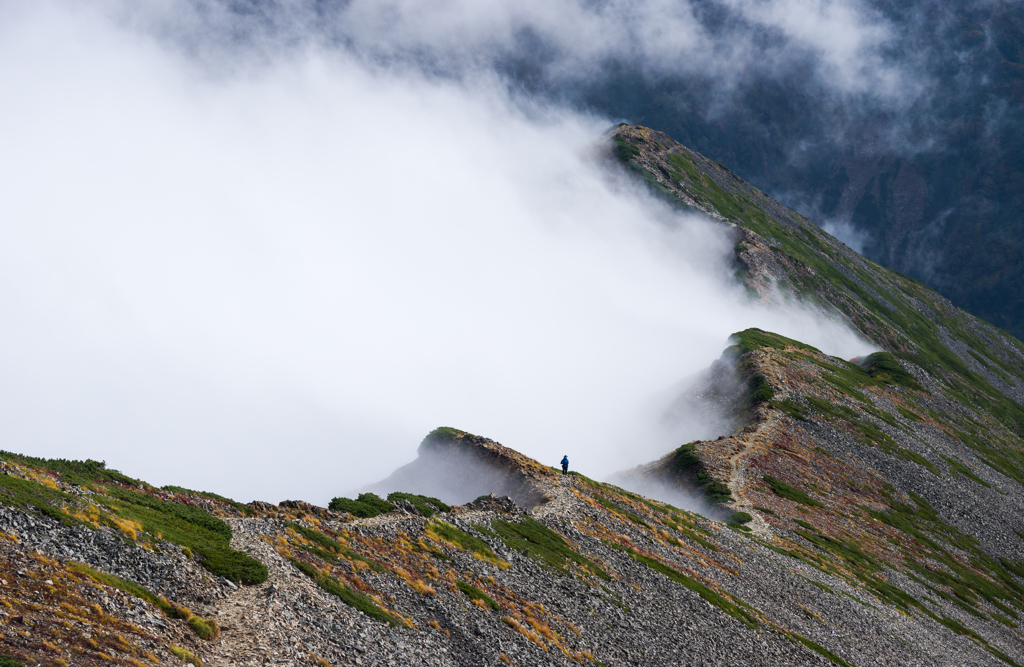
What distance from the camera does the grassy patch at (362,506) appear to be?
163 ft

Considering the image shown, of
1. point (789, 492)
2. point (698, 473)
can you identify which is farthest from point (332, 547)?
point (789, 492)

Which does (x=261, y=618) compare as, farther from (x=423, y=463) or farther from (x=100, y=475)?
(x=423, y=463)

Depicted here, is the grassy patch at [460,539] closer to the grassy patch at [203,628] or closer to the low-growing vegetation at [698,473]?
the grassy patch at [203,628]

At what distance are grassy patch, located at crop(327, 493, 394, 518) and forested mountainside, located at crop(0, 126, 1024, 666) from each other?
0.73 feet

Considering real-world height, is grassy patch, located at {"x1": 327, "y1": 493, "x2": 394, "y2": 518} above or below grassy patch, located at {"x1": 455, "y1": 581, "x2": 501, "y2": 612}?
above

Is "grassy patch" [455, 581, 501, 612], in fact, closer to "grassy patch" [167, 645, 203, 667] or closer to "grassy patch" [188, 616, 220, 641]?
"grassy patch" [188, 616, 220, 641]

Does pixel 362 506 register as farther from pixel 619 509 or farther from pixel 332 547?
pixel 619 509

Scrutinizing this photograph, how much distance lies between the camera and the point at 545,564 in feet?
170

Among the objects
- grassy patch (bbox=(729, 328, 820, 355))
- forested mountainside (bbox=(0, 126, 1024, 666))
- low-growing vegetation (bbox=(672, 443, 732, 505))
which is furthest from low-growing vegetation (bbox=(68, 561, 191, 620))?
grassy patch (bbox=(729, 328, 820, 355))

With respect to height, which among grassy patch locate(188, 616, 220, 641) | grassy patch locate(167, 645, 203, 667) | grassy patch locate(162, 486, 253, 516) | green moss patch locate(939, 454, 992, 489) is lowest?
grassy patch locate(167, 645, 203, 667)

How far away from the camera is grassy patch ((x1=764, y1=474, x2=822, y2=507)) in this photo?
99.9m

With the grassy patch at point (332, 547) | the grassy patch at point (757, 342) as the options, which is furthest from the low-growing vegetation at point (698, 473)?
the grassy patch at point (332, 547)

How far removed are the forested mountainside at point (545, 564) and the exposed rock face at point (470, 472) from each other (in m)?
0.40

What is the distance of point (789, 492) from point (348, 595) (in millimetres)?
83424
